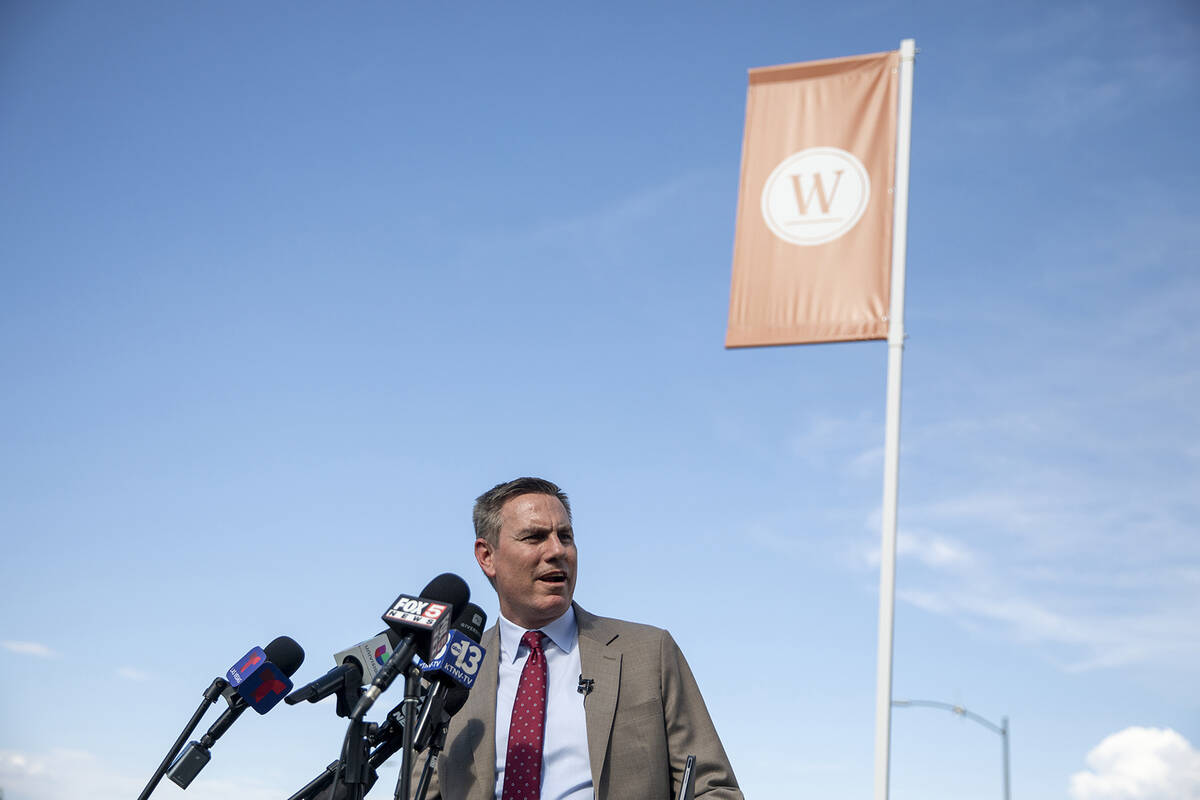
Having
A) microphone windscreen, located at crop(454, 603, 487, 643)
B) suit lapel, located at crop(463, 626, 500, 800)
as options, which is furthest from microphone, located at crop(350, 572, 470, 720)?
suit lapel, located at crop(463, 626, 500, 800)

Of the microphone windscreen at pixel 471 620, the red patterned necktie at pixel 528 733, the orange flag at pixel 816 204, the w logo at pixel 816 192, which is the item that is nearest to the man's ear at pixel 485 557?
the red patterned necktie at pixel 528 733

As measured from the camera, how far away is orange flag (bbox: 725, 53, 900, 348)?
6125 mm

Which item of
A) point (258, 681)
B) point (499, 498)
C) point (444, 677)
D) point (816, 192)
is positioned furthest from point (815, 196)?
point (258, 681)

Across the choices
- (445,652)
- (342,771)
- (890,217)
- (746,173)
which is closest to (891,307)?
(890,217)

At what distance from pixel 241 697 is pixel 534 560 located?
4.62 ft

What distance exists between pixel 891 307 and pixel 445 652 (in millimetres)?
3405

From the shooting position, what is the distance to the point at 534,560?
5.09 m

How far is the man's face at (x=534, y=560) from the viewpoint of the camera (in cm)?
506

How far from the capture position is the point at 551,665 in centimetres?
502

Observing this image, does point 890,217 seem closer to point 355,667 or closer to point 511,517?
point 511,517

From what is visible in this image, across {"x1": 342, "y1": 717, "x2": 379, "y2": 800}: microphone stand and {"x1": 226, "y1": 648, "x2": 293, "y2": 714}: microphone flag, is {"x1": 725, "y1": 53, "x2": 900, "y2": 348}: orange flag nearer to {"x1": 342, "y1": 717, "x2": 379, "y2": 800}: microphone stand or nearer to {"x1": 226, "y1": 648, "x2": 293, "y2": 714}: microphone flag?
{"x1": 226, "y1": 648, "x2": 293, "y2": 714}: microphone flag

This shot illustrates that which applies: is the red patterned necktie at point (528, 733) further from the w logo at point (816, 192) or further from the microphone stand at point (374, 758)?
the w logo at point (816, 192)

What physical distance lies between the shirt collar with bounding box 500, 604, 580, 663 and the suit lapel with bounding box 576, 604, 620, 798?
46 millimetres

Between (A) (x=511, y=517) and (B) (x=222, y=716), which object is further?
(A) (x=511, y=517)
